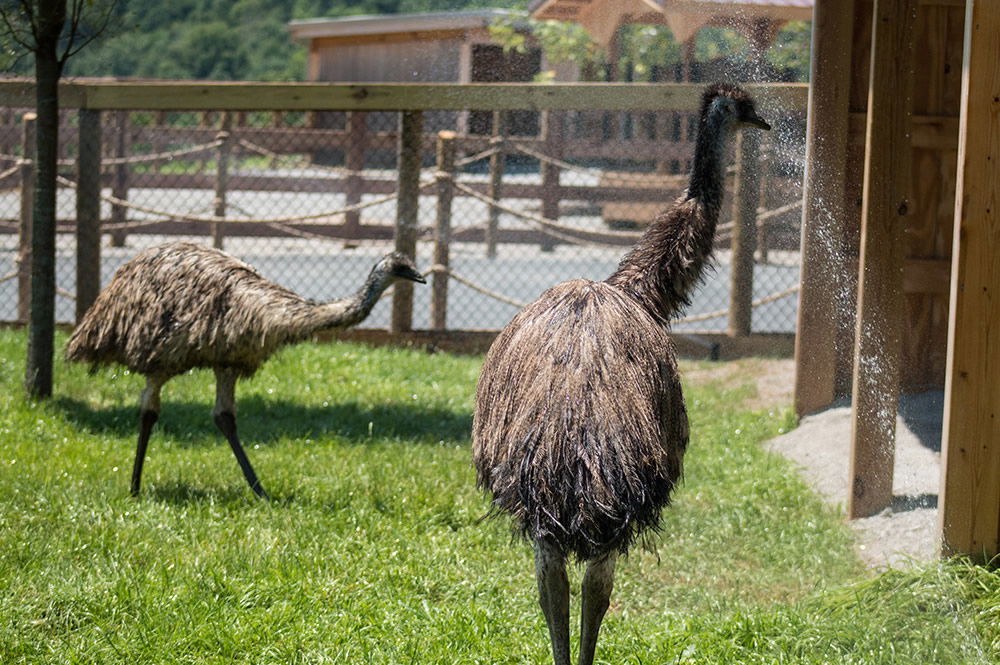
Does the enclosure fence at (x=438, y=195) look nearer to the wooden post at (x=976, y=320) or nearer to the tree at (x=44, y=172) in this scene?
the wooden post at (x=976, y=320)

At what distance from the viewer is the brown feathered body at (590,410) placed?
3291mm

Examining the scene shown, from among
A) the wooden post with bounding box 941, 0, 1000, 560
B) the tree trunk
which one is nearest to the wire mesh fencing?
the tree trunk

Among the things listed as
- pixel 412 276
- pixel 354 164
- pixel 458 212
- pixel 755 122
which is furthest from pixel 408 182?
pixel 354 164

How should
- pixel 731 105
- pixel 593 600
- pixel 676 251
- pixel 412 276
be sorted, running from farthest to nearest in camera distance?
pixel 412 276 < pixel 731 105 < pixel 676 251 < pixel 593 600

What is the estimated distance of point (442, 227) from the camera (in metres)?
9.52

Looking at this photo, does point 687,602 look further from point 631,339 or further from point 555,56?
point 555,56

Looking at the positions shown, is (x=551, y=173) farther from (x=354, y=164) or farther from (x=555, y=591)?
(x=555, y=591)

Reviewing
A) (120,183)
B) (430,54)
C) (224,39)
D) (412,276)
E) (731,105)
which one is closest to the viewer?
(731,105)

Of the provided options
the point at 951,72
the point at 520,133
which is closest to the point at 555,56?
the point at 520,133

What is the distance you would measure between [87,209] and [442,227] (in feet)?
8.59

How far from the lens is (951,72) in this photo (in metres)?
6.39

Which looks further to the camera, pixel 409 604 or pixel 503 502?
pixel 409 604

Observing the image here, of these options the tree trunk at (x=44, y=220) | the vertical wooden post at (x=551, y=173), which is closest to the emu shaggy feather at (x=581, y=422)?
the tree trunk at (x=44, y=220)

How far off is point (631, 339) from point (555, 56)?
12.0 m
